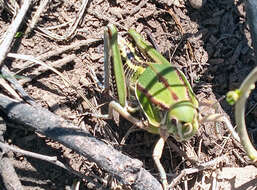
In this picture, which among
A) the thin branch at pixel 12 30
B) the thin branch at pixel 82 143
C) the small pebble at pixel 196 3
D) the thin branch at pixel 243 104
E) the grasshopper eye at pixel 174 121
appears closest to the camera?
the thin branch at pixel 243 104

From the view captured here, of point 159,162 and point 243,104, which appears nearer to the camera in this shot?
point 243,104

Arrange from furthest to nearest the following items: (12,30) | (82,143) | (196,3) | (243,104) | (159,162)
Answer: (196,3) < (12,30) < (159,162) < (82,143) < (243,104)

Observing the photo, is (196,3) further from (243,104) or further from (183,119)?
(243,104)

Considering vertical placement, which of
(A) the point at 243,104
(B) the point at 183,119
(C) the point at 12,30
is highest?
(C) the point at 12,30

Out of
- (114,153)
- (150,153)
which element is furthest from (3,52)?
(150,153)

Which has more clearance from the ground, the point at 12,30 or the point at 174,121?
the point at 12,30

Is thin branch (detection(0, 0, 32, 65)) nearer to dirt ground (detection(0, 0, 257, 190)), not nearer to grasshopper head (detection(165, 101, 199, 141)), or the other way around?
dirt ground (detection(0, 0, 257, 190))

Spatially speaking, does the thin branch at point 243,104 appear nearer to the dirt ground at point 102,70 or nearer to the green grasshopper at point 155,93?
the green grasshopper at point 155,93

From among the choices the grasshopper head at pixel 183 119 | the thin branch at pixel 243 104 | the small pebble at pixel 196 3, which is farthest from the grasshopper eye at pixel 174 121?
the small pebble at pixel 196 3

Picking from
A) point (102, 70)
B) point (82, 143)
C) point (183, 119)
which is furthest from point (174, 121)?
point (102, 70)
